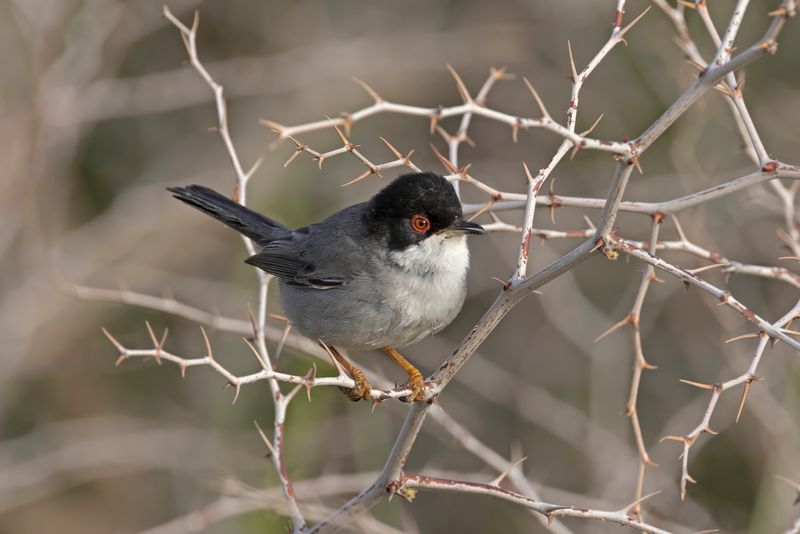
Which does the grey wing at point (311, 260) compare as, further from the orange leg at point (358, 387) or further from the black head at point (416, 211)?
the orange leg at point (358, 387)

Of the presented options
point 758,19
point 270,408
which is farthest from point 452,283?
point 758,19

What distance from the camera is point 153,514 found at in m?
8.18

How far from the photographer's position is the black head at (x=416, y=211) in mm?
4000

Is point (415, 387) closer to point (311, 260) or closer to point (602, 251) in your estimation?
point (602, 251)

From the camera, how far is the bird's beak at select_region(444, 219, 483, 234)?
3864 mm

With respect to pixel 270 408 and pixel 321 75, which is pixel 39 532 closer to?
pixel 270 408

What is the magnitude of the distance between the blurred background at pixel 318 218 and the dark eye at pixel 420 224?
1768 mm

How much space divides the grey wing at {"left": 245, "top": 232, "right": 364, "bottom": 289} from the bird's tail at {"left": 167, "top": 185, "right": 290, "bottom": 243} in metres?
0.12

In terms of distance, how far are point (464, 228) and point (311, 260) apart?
41.9 inches

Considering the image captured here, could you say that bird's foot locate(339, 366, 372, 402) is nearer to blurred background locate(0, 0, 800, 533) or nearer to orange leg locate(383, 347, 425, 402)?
orange leg locate(383, 347, 425, 402)

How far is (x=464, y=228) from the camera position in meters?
3.96

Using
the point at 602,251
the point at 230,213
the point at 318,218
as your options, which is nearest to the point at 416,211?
the point at 230,213

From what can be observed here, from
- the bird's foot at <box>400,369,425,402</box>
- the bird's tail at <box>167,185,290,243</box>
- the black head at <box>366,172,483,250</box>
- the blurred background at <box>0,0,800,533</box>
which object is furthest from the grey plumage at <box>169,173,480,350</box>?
the blurred background at <box>0,0,800,533</box>

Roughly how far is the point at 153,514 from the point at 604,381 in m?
4.26
